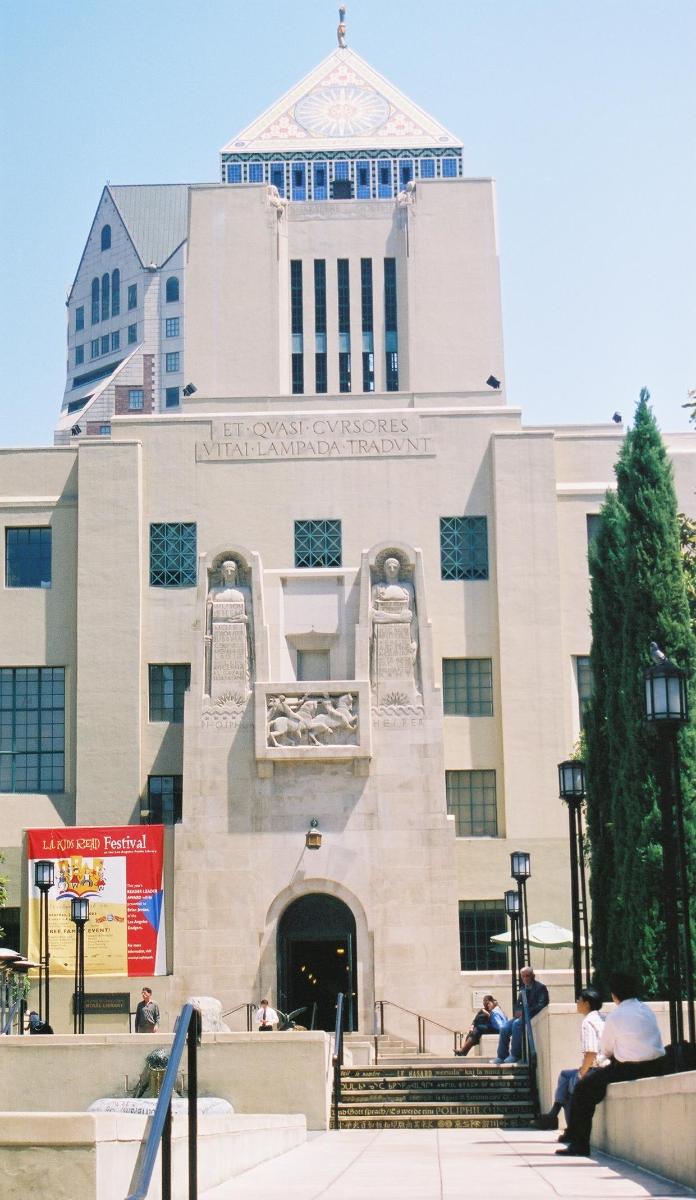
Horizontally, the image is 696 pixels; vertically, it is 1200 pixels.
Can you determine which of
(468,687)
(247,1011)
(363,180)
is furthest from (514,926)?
(363,180)

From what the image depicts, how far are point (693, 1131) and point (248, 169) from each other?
205ft

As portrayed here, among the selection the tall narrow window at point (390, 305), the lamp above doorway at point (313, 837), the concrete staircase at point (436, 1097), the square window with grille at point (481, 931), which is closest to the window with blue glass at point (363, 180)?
the tall narrow window at point (390, 305)

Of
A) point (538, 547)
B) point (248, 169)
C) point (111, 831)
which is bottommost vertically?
point (111, 831)

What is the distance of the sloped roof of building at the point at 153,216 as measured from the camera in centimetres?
12412

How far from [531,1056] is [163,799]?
18668 millimetres

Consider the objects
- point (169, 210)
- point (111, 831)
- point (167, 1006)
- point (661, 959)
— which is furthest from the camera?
point (169, 210)

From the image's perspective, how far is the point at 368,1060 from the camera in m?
30.9

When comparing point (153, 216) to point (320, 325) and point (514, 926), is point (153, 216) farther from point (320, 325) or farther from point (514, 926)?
point (514, 926)

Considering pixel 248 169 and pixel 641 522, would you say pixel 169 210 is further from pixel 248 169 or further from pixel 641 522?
pixel 641 522

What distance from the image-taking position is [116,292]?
126062 millimetres

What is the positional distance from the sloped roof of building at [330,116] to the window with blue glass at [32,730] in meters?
34.2

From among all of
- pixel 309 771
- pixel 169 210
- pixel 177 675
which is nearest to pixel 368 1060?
pixel 309 771

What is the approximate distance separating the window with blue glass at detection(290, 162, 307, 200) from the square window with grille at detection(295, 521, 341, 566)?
3241cm

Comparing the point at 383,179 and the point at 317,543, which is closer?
the point at 317,543
